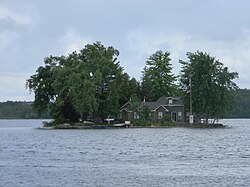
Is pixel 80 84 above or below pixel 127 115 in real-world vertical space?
above

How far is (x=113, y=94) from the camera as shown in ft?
360

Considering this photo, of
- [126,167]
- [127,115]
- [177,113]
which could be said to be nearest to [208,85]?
[177,113]

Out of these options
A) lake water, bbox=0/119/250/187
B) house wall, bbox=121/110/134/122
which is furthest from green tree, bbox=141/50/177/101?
lake water, bbox=0/119/250/187

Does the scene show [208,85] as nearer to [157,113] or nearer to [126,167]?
[157,113]

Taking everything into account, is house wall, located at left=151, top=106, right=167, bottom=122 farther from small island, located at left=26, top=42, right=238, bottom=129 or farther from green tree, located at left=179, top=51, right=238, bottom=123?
green tree, located at left=179, top=51, right=238, bottom=123

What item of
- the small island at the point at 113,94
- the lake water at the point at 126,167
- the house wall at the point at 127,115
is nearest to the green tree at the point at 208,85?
the small island at the point at 113,94

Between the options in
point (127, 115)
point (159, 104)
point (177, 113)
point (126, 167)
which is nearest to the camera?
point (126, 167)

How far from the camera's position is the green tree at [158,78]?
437 ft

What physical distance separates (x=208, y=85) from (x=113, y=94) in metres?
18.0

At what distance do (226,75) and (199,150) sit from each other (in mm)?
56782

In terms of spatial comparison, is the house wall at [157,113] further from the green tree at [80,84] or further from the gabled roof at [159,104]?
the green tree at [80,84]

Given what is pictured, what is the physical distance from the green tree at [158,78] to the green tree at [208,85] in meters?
22.6

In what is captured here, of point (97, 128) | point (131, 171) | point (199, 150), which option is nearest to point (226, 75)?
point (97, 128)

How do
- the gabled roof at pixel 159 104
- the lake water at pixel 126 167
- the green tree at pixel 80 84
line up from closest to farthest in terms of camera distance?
the lake water at pixel 126 167
the green tree at pixel 80 84
the gabled roof at pixel 159 104
